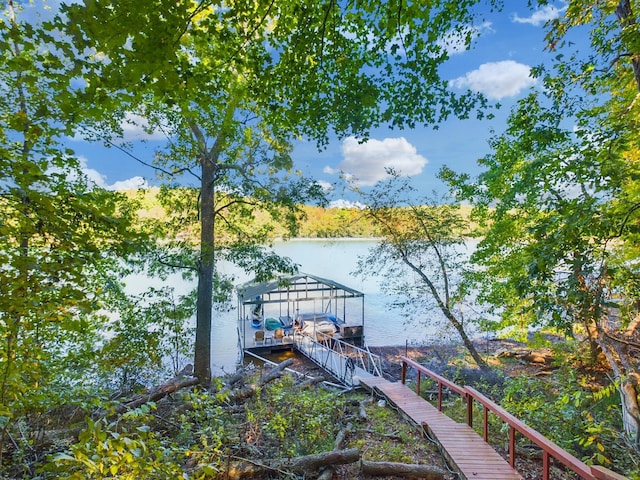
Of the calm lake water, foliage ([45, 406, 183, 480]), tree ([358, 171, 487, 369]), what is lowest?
the calm lake water

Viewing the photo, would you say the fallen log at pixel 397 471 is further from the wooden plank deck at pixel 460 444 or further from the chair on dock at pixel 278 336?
the chair on dock at pixel 278 336

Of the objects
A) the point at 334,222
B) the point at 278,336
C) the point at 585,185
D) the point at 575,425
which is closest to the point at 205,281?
the point at 334,222

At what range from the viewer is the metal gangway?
9344mm

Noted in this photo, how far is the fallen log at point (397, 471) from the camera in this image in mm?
3408

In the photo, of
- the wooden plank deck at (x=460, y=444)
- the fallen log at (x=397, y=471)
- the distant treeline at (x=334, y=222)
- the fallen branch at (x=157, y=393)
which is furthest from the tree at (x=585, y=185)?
the fallen branch at (x=157, y=393)

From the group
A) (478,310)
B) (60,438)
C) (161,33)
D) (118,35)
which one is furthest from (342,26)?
(478,310)

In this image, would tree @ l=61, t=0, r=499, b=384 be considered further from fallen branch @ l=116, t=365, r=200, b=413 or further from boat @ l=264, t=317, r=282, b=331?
boat @ l=264, t=317, r=282, b=331

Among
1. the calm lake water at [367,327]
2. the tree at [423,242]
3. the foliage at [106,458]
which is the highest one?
the tree at [423,242]

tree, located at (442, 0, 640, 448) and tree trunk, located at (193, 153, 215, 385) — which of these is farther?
tree trunk, located at (193, 153, 215, 385)

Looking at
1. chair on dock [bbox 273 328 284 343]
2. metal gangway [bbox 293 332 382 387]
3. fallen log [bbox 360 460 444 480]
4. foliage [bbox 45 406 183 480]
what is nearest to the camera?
foliage [bbox 45 406 183 480]

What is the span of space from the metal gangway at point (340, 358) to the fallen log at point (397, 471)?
4602 mm

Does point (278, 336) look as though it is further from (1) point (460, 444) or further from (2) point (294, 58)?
(2) point (294, 58)

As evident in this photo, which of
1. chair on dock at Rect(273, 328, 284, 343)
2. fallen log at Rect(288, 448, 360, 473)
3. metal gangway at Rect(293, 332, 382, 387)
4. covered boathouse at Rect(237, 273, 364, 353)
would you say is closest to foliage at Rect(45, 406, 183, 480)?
fallen log at Rect(288, 448, 360, 473)

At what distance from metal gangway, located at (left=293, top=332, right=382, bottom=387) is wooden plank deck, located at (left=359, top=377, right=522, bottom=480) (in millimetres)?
2603
